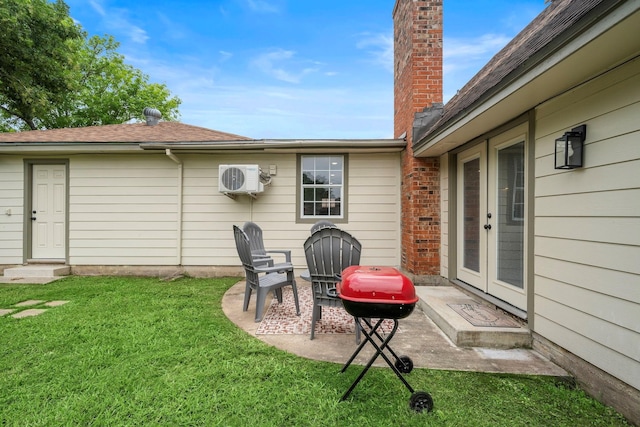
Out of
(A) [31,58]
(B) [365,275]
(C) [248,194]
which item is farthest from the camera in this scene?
(A) [31,58]

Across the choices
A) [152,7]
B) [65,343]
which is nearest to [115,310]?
[65,343]

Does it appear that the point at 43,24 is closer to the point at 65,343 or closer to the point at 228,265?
the point at 228,265

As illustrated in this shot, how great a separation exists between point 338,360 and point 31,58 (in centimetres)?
1140

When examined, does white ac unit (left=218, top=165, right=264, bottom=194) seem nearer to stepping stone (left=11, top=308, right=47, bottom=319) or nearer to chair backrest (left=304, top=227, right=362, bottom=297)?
chair backrest (left=304, top=227, right=362, bottom=297)

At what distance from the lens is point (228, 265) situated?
17.2ft

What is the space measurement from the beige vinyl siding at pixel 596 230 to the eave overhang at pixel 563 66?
0.10m

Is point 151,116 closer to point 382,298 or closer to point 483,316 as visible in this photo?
point 382,298

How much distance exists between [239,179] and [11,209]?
4.49 meters

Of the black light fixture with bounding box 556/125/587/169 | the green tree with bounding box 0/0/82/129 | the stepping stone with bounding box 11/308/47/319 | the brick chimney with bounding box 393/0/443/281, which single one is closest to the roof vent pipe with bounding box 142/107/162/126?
the green tree with bounding box 0/0/82/129

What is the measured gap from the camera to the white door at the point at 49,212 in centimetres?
529

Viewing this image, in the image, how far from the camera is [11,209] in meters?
5.20

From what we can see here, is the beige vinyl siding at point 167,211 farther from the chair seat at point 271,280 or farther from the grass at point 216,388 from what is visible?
the grass at point 216,388

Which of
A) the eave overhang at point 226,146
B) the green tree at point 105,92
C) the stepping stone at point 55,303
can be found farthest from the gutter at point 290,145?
the green tree at point 105,92

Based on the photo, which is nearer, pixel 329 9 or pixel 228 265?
pixel 228 265
